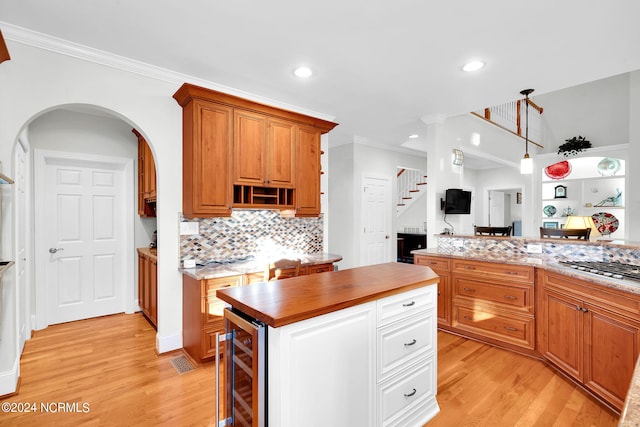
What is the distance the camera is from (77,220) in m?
4.06

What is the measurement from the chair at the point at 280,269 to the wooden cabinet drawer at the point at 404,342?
1.63 m

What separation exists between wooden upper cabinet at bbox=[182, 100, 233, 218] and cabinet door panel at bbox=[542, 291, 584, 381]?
3129mm

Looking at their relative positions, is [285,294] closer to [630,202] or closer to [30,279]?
[30,279]

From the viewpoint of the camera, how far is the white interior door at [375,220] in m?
5.84

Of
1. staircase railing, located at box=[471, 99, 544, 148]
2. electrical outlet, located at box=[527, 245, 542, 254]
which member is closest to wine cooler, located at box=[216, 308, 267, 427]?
electrical outlet, located at box=[527, 245, 542, 254]

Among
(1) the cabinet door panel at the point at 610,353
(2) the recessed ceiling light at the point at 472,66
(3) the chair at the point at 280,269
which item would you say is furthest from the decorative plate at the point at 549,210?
(3) the chair at the point at 280,269

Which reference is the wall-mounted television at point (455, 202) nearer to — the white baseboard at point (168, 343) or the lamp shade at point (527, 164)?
the lamp shade at point (527, 164)

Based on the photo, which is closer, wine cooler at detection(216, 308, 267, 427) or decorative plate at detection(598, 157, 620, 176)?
wine cooler at detection(216, 308, 267, 427)

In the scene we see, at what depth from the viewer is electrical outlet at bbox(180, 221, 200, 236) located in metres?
3.25

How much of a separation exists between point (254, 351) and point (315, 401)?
37 cm

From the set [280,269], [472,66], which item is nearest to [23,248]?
[280,269]

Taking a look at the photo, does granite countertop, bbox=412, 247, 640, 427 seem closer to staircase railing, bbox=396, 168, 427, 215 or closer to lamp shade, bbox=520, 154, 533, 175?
lamp shade, bbox=520, 154, 533, 175

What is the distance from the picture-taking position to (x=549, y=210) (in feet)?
21.3

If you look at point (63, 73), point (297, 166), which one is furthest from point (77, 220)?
point (297, 166)
